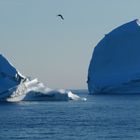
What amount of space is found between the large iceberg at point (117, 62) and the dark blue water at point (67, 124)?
40.6 meters

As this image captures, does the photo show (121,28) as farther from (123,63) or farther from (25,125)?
(25,125)

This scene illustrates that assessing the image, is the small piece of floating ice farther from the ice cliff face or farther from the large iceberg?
the large iceberg

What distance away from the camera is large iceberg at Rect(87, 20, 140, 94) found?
5364 inches

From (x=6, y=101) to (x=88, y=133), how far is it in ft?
138

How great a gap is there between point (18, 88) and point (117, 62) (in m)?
43.2

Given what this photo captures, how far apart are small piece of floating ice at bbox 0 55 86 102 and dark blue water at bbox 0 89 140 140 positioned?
515 cm

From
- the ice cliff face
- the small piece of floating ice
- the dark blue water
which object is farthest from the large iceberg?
the dark blue water

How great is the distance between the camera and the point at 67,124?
72250mm

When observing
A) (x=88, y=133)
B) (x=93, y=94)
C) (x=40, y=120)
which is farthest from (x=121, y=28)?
(x=88, y=133)

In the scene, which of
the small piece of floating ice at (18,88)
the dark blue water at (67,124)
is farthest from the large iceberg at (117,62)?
the dark blue water at (67,124)

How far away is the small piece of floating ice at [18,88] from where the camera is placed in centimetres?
10019

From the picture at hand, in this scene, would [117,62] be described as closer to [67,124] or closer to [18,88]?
[18,88]

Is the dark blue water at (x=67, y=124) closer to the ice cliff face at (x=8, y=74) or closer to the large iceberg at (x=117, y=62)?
the ice cliff face at (x=8, y=74)

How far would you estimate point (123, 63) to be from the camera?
14012cm
